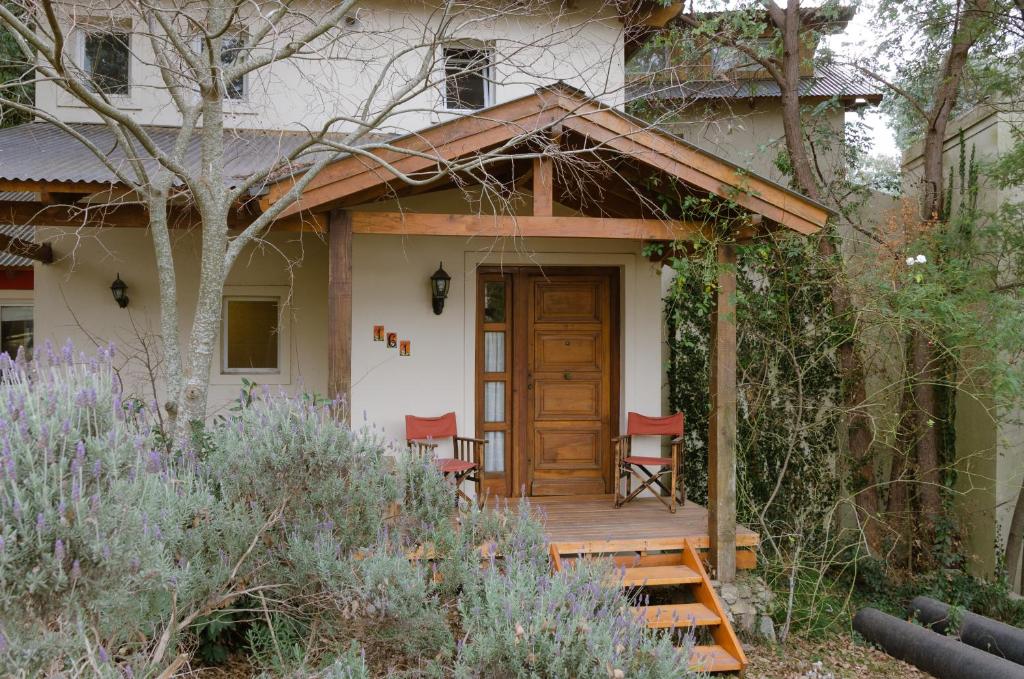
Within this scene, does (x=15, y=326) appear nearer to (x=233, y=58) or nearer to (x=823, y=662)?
(x=233, y=58)

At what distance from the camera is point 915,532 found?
809 centimetres

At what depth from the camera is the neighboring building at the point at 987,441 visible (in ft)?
25.4

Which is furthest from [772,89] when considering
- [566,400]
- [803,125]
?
[566,400]

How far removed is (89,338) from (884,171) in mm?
9046

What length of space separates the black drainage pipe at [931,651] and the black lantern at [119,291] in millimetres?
7161

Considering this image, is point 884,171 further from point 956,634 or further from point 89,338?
point 89,338

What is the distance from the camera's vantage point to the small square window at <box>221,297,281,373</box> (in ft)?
25.0

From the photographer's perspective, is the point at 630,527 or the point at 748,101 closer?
the point at 630,527

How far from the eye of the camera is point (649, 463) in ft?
22.9

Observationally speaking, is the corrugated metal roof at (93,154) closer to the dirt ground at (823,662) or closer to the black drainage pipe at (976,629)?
the dirt ground at (823,662)

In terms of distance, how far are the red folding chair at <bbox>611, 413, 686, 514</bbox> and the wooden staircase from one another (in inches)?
39.6

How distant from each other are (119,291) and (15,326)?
16.0 ft

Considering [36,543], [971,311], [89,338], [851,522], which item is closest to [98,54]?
[89,338]

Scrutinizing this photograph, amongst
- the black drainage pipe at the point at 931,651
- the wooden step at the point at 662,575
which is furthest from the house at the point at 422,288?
the black drainage pipe at the point at 931,651
